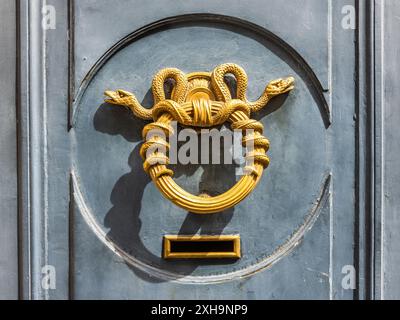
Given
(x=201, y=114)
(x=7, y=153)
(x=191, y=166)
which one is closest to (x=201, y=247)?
(x=191, y=166)

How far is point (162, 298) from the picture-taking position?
3.95 ft

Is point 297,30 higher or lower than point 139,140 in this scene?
higher

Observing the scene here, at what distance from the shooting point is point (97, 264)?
1.20m

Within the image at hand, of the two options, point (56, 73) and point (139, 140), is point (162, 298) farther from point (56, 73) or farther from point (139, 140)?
point (56, 73)

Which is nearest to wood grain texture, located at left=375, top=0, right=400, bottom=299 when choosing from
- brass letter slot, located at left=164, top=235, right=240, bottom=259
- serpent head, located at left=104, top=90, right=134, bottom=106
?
brass letter slot, located at left=164, top=235, right=240, bottom=259

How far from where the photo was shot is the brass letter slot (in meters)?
1.20

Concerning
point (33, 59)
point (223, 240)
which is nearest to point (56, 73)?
point (33, 59)

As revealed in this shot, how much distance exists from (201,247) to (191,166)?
155 mm

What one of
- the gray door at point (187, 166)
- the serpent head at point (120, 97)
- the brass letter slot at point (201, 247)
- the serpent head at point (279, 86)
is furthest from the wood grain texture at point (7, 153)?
the serpent head at point (279, 86)

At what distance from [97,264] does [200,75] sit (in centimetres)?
40

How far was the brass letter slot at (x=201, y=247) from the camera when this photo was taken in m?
1.20

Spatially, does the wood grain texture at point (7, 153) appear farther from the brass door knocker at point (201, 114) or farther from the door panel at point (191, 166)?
the brass door knocker at point (201, 114)

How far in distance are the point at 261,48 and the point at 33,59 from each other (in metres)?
0.43
